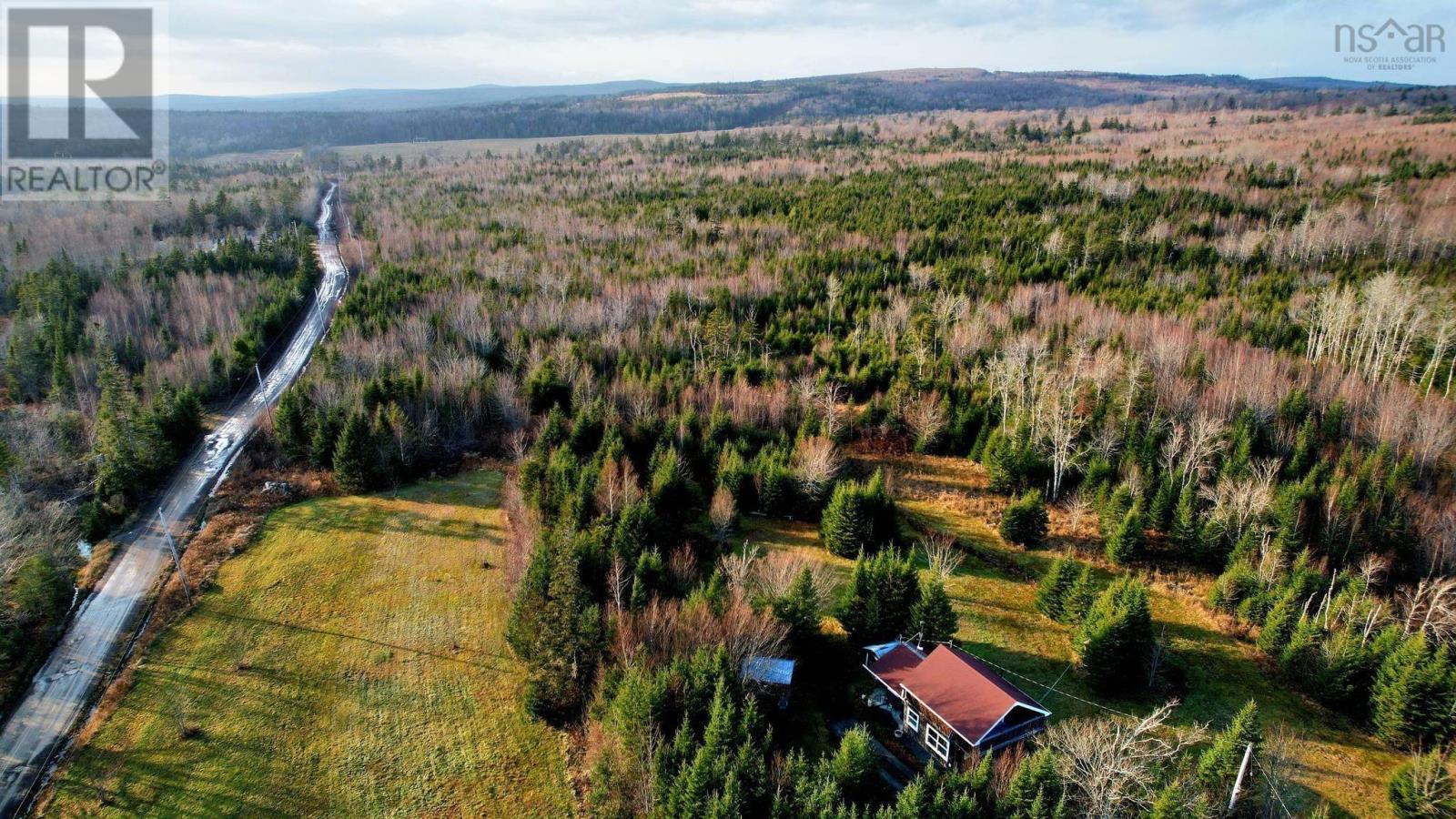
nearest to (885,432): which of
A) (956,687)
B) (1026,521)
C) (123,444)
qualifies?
(1026,521)

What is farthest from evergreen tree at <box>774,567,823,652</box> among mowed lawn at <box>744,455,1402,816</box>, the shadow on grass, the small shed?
the shadow on grass

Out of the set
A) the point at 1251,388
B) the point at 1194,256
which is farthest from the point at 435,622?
A: the point at 1194,256

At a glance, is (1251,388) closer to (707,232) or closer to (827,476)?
(827,476)

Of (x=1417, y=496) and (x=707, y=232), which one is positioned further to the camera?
(x=707, y=232)

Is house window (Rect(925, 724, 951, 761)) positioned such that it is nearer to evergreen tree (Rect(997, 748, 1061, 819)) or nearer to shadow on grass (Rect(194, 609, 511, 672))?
evergreen tree (Rect(997, 748, 1061, 819))

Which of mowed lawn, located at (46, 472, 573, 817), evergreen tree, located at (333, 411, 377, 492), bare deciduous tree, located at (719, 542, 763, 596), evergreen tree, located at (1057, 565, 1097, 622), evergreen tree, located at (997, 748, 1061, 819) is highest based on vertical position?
evergreen tree, located at (333, 411, 377, 492)

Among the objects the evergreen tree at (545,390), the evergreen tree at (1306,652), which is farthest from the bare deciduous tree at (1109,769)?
the evergreen tree at (545,390)
